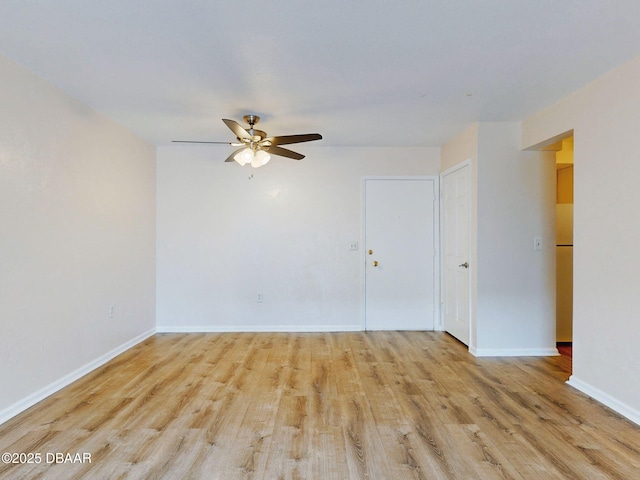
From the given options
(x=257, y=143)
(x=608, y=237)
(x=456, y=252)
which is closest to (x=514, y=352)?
(x=456, y=252)

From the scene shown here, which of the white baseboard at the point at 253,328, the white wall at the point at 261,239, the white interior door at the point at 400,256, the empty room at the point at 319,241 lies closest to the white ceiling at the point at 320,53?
the empty room at the point at 319,241

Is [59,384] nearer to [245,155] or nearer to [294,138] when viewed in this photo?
[245,155]

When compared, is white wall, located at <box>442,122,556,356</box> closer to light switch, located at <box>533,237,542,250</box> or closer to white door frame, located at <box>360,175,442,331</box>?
light switch, located at <box>533,237,542,250</box>

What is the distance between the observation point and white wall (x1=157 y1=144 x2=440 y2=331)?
4.47m

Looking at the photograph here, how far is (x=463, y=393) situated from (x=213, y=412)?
1883 millimetres

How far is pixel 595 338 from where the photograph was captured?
8.55 ft

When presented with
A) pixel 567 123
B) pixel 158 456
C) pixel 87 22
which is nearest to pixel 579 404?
pixel 567 123

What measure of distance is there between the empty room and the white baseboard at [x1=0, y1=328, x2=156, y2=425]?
21 mm

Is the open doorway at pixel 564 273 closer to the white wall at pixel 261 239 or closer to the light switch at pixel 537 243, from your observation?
the light switch at pixel 537 243

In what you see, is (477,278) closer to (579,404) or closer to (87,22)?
(579,404)

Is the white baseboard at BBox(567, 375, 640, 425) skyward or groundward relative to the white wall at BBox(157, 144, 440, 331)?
groundward

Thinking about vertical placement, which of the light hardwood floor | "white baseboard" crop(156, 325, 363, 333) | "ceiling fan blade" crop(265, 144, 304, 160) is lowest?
the light hardwood floor

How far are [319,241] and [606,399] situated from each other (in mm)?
3116

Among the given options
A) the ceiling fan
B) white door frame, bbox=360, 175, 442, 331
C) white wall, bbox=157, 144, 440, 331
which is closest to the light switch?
white door frame, bbox=360, 175, 442, 331
